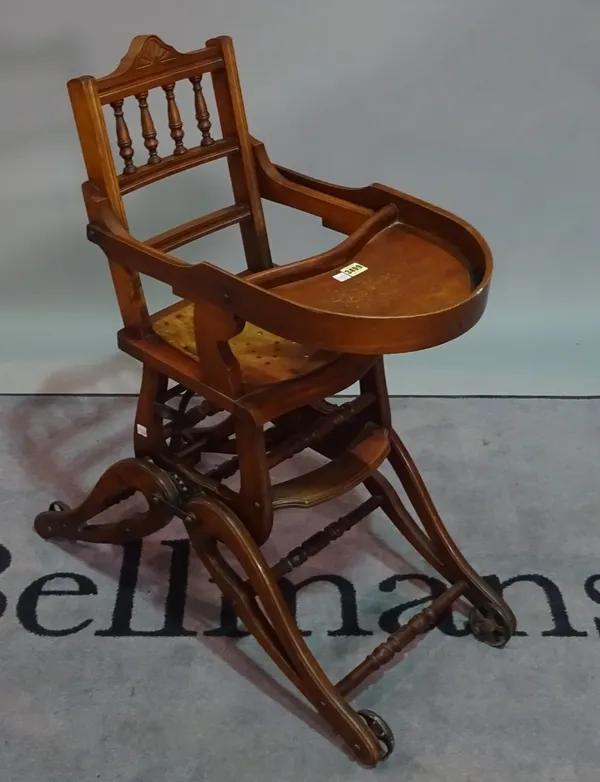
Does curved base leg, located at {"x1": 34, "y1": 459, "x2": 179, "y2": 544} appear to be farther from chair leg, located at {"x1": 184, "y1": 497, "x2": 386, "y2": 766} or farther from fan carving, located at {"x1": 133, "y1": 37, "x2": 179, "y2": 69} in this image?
fan carving, located at {"x1": 133, "y1": 37, "x2": 179, "y2": 69}

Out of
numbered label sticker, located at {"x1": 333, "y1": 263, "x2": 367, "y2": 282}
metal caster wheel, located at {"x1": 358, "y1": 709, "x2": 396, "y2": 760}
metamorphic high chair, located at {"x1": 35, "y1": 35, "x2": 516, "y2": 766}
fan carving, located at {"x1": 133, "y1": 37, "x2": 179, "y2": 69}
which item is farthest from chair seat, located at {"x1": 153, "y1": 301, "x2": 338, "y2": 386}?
metal caster wheel, located at {"x1": 358, "y1": 709, "x2": 396, "y2": 760}

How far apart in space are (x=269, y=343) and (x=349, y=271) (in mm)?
237

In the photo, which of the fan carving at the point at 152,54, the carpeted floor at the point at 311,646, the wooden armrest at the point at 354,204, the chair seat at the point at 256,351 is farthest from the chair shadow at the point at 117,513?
the fan carving at the point at 152,54

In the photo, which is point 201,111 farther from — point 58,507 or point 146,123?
point 58,507

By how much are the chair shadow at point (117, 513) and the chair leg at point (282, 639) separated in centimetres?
6

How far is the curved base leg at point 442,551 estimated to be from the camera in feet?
4.91

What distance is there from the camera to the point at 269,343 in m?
1.43

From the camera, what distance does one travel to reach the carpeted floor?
135 centimetres

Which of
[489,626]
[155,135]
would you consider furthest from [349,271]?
[489,626]

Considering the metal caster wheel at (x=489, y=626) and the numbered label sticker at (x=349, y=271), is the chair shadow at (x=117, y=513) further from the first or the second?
the numbered label sticker at (x=349, y=271)

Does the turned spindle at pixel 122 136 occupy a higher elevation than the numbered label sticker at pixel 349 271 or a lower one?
higher

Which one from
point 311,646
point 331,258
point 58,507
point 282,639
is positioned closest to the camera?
point 331,258

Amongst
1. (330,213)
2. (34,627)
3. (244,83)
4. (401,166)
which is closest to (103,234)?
(330,213)

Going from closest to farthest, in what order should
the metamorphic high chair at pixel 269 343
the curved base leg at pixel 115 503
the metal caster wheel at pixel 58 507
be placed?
the metamorphic high chair at pixel 269 343 → the curved base leg at pixel 115 503 → the metal caster wheel at pixel 58 507
